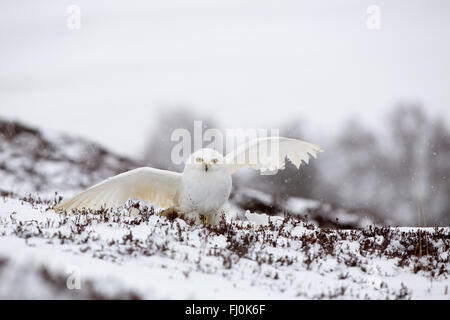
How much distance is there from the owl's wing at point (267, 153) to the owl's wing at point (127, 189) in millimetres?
1146

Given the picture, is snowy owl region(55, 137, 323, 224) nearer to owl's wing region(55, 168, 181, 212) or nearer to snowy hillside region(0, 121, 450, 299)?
owl's wing region(55, 168, 181, 212)

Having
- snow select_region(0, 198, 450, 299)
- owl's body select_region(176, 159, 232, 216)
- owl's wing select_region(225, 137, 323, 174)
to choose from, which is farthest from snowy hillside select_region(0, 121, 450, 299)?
owl's wing select_region(225, 137, 323, 174)

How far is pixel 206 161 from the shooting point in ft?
20.5

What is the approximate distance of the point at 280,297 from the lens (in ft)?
13.5

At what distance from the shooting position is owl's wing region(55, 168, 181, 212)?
681 centimetres

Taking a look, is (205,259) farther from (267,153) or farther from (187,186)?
(267,153)

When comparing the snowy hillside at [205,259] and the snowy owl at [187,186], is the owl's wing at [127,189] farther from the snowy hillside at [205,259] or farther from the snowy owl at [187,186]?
the snowy hillside at [205,259]

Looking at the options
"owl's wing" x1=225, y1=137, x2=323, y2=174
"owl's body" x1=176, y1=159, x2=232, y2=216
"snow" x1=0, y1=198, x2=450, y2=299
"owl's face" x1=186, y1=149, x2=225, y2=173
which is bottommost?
"snow" x1=0, y1=198, x2=450, y2=299

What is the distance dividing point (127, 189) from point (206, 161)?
5.78ft

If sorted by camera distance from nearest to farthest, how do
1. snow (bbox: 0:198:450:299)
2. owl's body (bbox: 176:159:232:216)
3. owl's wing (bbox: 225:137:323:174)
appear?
snow (bbox: 0:198:450:299)
owl's body (bbox: 176:159:232:216)
owl's wing (bbox: 225:137:323:174)

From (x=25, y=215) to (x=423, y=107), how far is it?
101 feet

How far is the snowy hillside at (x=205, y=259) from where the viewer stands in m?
3.88

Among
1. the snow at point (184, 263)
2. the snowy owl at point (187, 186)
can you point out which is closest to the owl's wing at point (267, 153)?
the snowy owl at point (187, 186)

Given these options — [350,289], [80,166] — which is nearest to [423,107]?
[80,166]
